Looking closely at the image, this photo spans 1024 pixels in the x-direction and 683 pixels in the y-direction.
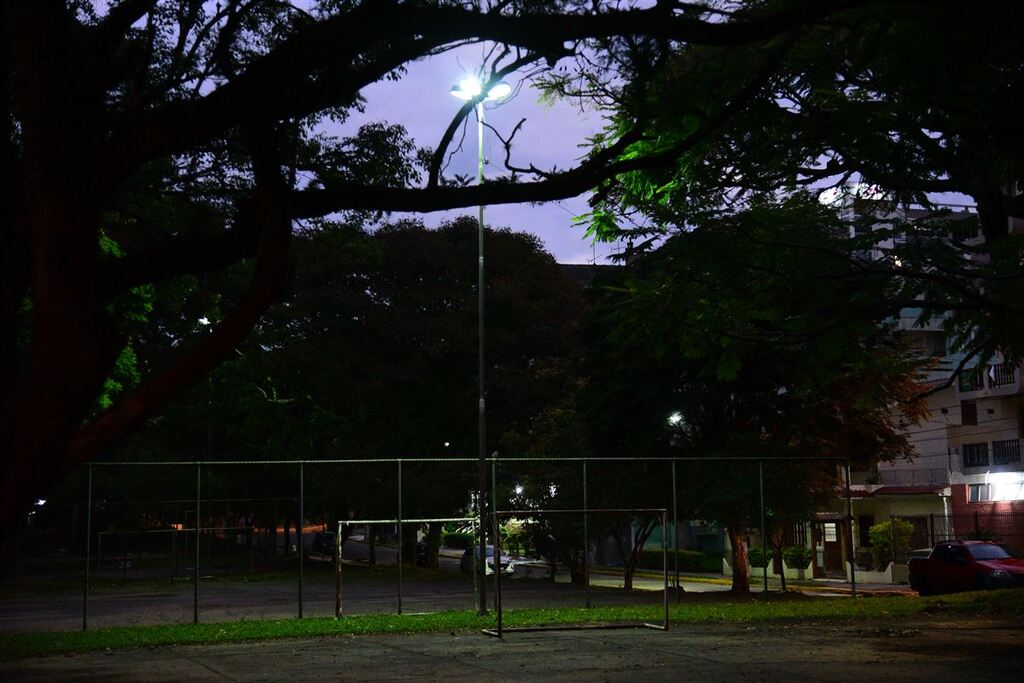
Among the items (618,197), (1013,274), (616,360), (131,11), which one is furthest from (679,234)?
(616,360)

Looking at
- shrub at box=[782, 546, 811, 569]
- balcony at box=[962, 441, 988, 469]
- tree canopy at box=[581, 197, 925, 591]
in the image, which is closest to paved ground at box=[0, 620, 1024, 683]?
tree canopy at box=[581, 197, 925, 591]

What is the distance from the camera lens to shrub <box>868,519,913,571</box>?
4316cm

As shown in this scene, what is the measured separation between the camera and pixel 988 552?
31750 mm

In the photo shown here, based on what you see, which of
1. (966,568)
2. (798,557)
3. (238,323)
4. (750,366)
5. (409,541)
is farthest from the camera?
(409,541)

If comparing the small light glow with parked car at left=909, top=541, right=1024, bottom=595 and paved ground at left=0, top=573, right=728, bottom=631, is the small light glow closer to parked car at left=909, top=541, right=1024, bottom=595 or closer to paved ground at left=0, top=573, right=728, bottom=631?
parked car at left=909, top=541, right=1024, bottom=595

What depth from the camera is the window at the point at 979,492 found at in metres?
47.5

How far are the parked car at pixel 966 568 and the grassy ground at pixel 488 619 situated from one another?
273 inches

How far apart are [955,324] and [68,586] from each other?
29.8 metres

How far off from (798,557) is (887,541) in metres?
4.93

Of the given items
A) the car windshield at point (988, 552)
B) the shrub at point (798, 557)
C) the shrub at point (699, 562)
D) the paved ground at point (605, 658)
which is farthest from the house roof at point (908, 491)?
the paved ground at point (605, 658)

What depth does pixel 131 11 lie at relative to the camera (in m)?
8.77

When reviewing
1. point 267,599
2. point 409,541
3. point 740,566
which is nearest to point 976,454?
point 740,566

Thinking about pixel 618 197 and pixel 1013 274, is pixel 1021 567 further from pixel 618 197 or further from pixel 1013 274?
pixel 618 197

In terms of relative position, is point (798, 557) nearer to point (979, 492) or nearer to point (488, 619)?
point (979, 492)
